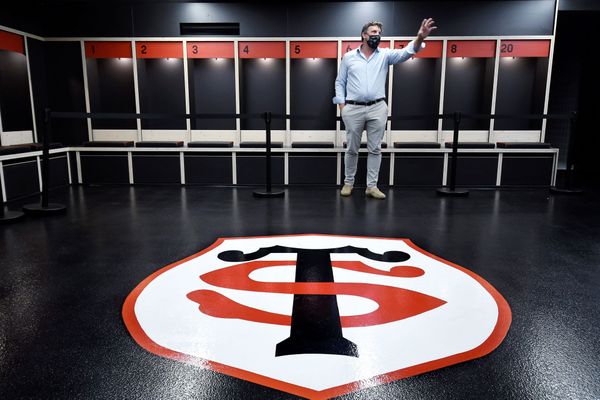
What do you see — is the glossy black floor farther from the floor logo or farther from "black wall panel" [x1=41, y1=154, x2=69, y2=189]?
"black wall panel" [x1=41, y1=154, x2=69, y2=189]

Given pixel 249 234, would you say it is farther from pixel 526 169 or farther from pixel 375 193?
pixel 526 169

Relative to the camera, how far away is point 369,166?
4.64 metres

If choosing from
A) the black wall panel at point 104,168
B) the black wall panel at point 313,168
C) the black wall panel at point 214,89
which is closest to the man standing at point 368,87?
the black wall panel at point 313,168

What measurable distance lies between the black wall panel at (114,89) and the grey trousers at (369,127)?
3.29 metres

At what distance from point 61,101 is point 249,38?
2720mm

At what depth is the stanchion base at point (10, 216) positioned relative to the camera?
11.4ft

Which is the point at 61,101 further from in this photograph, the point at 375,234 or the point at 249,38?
the point at 375,234

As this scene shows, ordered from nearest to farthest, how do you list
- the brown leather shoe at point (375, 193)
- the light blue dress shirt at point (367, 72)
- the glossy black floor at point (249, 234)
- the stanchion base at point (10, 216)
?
1. the glossy black floor at point (249, 234)
2. the stanchion base at point (10, 216)
3. the light blue dress shirt at point (367, 72)
4. the brown leather shoe at point (375, 193)

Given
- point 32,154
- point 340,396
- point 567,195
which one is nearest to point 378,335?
point 340,396

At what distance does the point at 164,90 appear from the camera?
20.4 feet

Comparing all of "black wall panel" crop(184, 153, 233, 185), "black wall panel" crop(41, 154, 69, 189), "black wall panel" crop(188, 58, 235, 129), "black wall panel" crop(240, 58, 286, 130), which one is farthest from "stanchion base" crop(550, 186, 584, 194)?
"black wall panel" crop(41, 154, 69, 189)

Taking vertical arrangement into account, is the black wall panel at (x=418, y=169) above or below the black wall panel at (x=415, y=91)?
below

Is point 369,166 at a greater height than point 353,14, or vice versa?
point 353,14

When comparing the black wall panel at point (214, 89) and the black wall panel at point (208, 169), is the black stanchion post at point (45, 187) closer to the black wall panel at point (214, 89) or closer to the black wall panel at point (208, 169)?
the black wall panel at point (208, 169)
